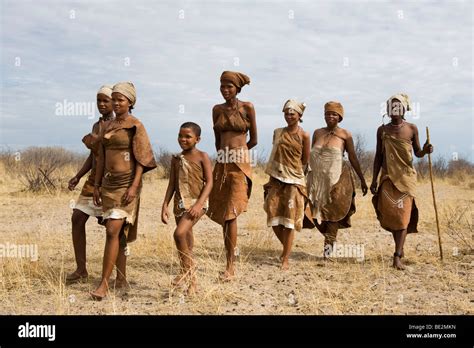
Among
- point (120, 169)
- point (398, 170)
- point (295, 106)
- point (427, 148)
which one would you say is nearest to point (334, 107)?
point (295, 106)

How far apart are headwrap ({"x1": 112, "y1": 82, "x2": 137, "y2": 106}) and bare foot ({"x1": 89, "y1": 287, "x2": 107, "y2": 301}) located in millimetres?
1807

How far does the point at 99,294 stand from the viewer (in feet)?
16.8

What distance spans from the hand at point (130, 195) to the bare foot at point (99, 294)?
845mm

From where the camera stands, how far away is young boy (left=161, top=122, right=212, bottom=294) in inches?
205

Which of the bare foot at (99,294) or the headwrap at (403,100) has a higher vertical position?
the headwrap at (403,100)

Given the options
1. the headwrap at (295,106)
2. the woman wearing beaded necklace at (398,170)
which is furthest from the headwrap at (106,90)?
the woman wearing beaded necklace at (398,170)

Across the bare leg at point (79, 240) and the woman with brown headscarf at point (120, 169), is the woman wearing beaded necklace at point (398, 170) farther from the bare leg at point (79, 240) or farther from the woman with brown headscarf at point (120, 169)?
the bare leg at point (79, 240)

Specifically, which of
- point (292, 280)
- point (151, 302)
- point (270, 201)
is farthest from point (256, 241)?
point (151, 302)

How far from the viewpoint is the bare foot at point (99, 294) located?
16.8ft

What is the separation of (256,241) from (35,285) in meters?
3.37

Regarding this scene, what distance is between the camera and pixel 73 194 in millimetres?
14375

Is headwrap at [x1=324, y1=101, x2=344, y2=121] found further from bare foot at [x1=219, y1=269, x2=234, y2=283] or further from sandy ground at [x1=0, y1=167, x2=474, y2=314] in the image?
bare foot at [x1=219, y1=269, x2=234, y2=283]

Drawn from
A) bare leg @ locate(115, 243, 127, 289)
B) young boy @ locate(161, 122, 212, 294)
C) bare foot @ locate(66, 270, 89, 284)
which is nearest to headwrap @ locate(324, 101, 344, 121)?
young boy @ locate(161, 122, 212, 294)

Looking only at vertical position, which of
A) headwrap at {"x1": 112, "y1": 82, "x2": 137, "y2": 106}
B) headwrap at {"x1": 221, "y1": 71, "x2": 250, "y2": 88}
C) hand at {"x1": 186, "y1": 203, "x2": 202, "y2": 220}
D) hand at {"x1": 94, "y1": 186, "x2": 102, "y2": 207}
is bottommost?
hand at {"x1": 186, "y1": 203, "x2": 202, "y2": 220}
